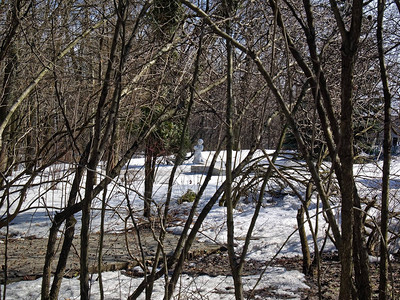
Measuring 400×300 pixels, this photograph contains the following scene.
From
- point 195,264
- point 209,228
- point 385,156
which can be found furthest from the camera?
point 195,264

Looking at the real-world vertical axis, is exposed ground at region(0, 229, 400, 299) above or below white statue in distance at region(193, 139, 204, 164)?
below

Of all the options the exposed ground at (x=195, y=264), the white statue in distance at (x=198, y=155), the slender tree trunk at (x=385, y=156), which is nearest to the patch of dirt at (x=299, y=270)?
the exposed ground at (x=195, y=264)

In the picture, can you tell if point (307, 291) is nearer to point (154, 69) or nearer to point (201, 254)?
point (201, 254)

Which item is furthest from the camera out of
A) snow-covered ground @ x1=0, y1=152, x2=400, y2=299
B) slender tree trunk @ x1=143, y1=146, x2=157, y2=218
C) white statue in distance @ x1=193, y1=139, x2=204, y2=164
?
white statue in distance @ x1=193, y1=139, x2=204, y2=164

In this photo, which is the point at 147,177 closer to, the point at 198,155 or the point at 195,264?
the point at 195,264

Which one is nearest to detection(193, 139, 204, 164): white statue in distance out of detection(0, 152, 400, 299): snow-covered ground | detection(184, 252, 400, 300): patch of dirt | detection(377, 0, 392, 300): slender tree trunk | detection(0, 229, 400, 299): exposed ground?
detection(0, 152, 400, 299): snow-covered ground

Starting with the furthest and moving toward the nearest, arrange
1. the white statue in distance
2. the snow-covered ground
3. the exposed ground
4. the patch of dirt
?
the white statue in distance < the exposed ground < the patch of dirt < the snow-covered ground

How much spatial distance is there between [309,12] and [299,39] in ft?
5.05

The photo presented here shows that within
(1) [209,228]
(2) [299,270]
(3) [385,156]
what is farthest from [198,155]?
(3) [385,156]

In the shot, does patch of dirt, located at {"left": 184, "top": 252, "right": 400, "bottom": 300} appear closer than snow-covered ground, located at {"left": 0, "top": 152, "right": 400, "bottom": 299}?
No

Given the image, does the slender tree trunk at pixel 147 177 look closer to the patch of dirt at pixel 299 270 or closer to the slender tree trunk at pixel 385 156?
the slender tree trunk at pixel 385 156

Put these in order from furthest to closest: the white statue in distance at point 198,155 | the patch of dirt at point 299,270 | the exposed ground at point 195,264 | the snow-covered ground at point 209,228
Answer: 1. the white statue in distance at point 198,155
2. the exposed ground at point 195,264
3. the patch of dirt at point 299,270
4. the snow-covered ground at point 209,228

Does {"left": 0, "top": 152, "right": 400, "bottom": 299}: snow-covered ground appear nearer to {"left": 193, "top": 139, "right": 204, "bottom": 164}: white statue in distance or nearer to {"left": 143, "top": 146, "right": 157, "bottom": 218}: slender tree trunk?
{"left": 143, "top": 146, "right": 157, "bottom": 218}: slender tree trunk

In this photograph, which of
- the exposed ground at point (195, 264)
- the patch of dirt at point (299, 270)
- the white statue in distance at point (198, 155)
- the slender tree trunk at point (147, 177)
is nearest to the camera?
the slender tree trunk at point (147, 177)
